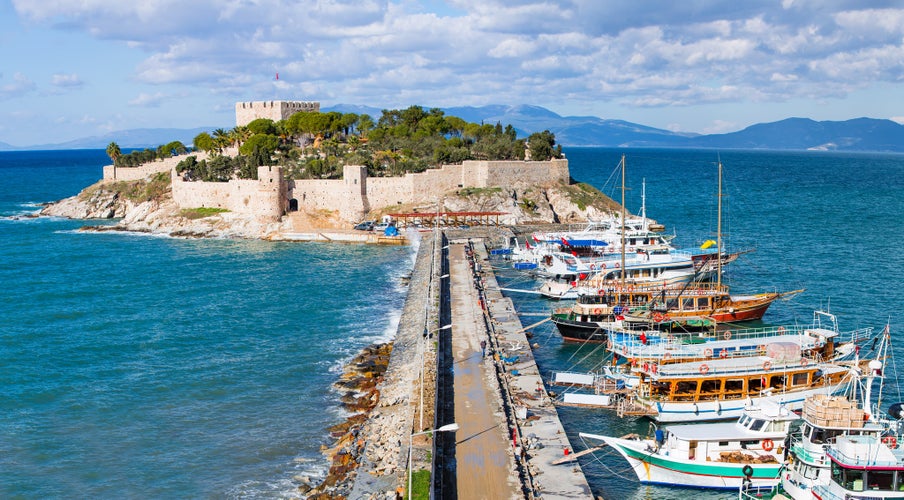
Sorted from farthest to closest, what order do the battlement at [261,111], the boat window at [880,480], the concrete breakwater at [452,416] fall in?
the battlement at [261,111] → the concrete breakwater at [452,416] → the boat window at [880,480]

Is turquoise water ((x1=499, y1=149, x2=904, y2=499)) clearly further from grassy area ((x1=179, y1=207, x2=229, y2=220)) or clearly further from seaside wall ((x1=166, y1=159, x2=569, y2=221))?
grassy area ((x1=179, y1=207, x2=229, y2=220))

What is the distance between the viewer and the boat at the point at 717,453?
2428 cm

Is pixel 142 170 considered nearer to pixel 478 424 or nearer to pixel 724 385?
pixel 478 424

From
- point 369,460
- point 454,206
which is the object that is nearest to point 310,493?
point 369,460

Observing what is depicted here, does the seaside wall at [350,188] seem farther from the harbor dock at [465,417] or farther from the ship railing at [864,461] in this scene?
the ship railing at [864,461]

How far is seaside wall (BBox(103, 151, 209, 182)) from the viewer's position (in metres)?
96.5

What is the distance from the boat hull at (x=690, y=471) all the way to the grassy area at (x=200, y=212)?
63407mm

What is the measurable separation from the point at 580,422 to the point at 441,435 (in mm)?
6658

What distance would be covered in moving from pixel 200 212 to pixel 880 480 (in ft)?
236

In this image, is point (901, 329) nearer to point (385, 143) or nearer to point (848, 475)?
point (848, 475)

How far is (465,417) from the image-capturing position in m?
26.7

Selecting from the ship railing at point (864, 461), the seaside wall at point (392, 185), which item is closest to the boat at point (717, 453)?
the ship railing at point (864, 461)

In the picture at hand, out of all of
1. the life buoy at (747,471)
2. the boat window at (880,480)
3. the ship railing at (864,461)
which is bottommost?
the life buoy at (747,471)

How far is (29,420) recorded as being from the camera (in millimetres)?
30734
